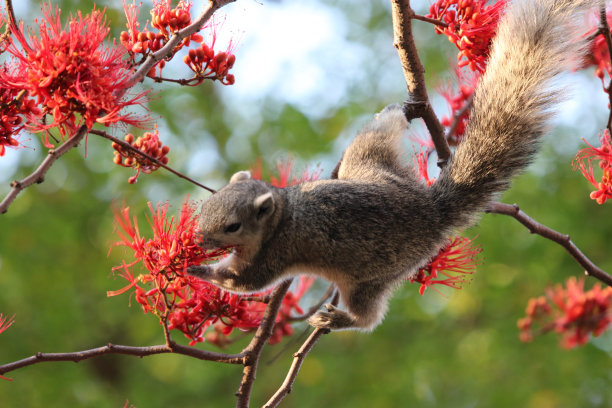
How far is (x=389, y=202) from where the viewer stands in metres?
2.42

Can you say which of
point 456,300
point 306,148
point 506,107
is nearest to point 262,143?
point 306,148

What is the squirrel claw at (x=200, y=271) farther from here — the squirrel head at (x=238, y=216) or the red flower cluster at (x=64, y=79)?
the red flower cluster at (x=64, y=79)

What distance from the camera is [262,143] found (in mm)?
6883

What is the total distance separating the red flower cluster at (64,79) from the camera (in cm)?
170

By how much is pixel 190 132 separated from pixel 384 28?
2.62m

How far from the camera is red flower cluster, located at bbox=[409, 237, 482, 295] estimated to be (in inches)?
99.8

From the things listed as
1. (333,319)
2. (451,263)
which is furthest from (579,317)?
(333,319)

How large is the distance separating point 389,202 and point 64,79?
4.30ft

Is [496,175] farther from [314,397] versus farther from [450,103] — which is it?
[314,397]

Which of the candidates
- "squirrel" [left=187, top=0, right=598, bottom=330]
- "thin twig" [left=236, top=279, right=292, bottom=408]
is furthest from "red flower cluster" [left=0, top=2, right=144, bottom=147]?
"thin twig" [left=236, top=279, right=292, bottom=408]

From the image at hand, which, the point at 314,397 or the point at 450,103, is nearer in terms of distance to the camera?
the point at 450,103

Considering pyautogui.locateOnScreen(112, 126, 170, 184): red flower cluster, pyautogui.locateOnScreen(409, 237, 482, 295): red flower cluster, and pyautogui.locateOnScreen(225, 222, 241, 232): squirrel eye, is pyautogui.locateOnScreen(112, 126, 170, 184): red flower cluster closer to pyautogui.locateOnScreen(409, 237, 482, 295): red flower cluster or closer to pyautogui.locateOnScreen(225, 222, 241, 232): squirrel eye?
pyautogui.locateOnScreen(225, 222, 241, 232): squirrel eye

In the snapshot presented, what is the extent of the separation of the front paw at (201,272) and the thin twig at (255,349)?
31cm

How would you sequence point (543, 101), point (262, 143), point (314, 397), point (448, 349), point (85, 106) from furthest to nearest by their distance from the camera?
point (262, 143)
point (448, 349)
point (314, 397)
point (543, 101)
point (85, 106)
